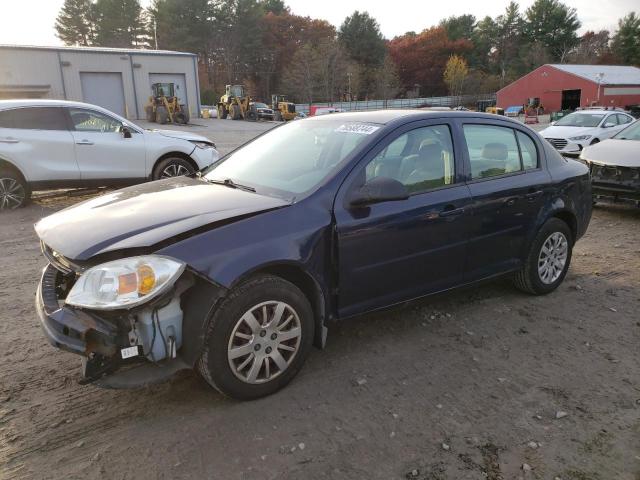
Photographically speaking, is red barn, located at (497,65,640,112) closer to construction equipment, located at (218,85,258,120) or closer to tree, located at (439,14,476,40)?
construction equipment, located at (218,85,258,120)

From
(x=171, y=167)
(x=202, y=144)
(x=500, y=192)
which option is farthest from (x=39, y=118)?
(x=500, y=192)

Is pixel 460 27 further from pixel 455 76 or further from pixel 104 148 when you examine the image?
pixel 104 148

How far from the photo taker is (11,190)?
8070 mm

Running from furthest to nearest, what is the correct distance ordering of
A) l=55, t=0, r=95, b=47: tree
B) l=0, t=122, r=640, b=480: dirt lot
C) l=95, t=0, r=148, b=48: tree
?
1. l=55, t=0, r=95, b=47: tree
2. l=95, t=0, r=148, b=48: tree
3. l=0, t=122, r=640, b=480: dirt lot

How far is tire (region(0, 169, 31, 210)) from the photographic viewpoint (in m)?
8.01

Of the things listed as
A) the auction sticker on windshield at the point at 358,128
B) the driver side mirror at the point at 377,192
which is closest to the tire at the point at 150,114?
the auction sticker on windshield at the point at 358,128

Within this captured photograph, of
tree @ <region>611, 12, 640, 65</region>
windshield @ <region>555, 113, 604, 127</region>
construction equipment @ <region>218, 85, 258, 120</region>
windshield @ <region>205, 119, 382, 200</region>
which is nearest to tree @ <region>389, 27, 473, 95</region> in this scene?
tree @ <region>611, 12, 640, 65</region>

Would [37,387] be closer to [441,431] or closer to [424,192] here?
[441,431]

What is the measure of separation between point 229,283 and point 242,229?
341 millimetres

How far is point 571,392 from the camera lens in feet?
10.8

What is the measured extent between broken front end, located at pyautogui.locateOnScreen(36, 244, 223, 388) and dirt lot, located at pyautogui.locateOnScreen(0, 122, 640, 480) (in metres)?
0.40

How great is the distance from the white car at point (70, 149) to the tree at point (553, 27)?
8869cm

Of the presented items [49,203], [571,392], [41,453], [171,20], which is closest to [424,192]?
[571,392]

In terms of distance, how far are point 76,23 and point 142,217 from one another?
3288 inches
